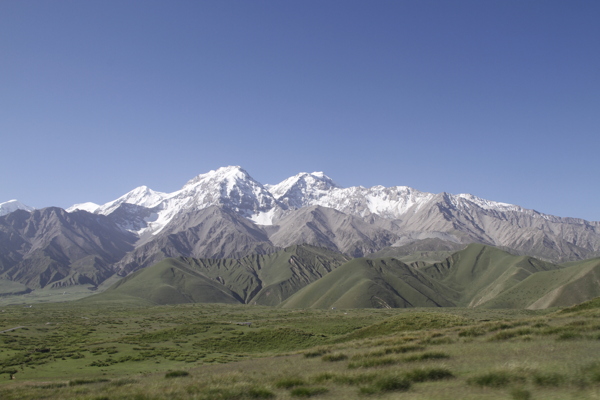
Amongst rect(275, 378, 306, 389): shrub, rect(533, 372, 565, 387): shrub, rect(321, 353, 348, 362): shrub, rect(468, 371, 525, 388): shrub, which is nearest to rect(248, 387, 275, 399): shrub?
rect(275, 378, 306, 389): shrub

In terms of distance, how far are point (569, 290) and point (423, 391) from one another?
681ft

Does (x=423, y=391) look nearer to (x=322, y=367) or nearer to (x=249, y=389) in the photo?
(x=249, y=389)

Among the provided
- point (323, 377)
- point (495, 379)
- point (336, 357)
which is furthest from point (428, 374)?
point (336, 357)

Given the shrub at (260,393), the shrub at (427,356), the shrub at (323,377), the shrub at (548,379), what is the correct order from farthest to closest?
the shrub at (427,356)
the shrub at (323,377)
the shrub at (260,393)
the shrub at (548,379)

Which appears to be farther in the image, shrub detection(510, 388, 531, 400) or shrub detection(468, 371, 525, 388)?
shrub detection(468, 371, 525, 388)

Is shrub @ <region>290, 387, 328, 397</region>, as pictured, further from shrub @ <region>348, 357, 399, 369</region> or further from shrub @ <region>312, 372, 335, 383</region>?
shrub @ <region>348, 357, 399, 369</region>

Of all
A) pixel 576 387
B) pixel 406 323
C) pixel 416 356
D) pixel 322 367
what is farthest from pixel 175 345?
pixel 576 387

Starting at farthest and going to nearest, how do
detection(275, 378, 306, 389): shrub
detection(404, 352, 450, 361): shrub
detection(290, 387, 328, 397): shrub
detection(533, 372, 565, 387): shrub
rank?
detection(404, 352, 450, 361): shrub, detection(275, 378, 306, 389): shrub, detection(290, 387, 328, 397): shrub, detection(533, 372, 565, 387): shrub

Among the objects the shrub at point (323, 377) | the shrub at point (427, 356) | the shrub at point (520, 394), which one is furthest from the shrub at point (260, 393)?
the shrub at point (520, 394)

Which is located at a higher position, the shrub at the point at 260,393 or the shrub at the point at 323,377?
the shrub at the point at 260,393

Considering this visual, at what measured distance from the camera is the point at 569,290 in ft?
611

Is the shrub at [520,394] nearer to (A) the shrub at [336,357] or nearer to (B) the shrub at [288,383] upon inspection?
(B) the shrub at [288,383]

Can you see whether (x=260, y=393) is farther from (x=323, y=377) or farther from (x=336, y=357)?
(x=336, y=357)

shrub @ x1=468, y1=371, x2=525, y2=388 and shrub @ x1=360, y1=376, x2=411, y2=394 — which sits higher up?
shrub @ x1=468, y1=371, x2=525, y2=388
